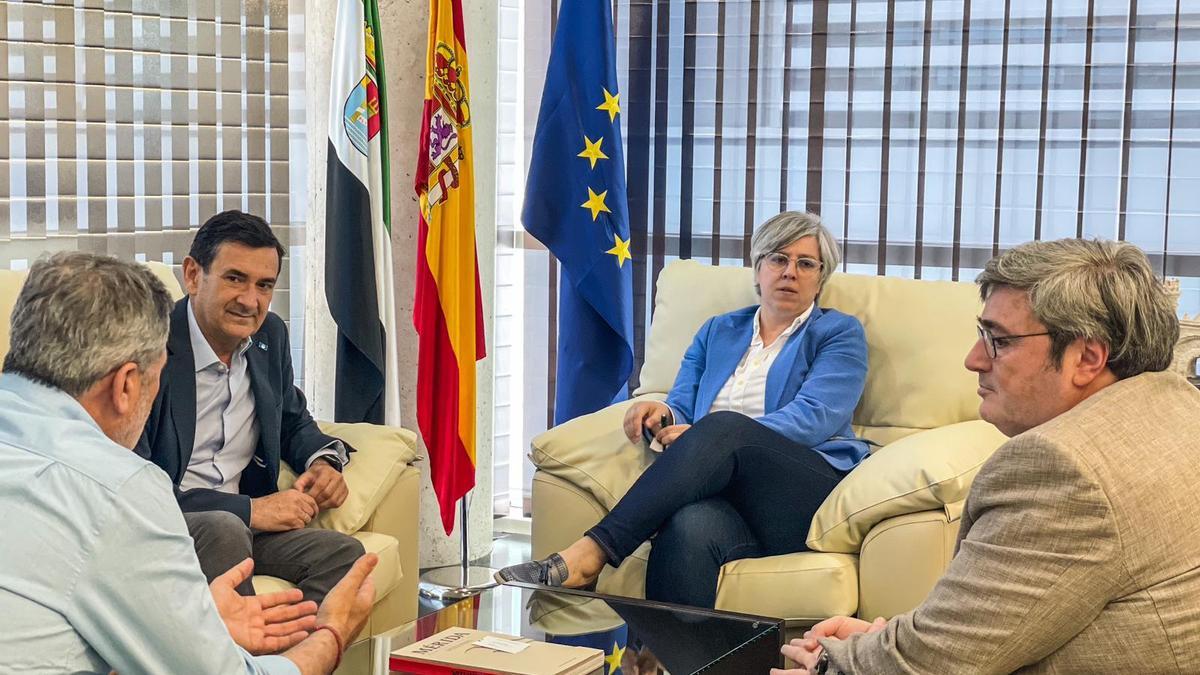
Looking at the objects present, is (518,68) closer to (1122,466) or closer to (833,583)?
(833,583)

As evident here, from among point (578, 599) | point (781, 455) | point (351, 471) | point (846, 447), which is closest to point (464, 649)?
point (578, 599)

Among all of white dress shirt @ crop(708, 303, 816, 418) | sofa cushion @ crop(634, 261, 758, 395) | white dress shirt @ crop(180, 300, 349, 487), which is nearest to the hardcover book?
white dress shirt @ crop(180, 300, 349, 487)

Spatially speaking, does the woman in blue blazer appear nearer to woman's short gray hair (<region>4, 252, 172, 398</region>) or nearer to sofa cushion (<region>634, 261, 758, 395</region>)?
sofa cushion (<region>634, 261, 758, 395</region>)

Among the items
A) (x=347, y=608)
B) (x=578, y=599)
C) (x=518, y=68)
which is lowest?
(x=578, y=599)

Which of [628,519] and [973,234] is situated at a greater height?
[973,234]

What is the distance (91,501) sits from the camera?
1.42m

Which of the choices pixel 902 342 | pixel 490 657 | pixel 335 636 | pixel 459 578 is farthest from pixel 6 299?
pixel 902 342

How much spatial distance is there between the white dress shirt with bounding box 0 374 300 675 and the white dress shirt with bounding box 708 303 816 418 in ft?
6.82

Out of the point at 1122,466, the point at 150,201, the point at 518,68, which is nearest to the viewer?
the point at 1122,466

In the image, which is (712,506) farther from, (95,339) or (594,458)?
(95,339)

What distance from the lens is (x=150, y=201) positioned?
3625 mm

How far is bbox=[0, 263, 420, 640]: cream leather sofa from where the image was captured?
2908 mm

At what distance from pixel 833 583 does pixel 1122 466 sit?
4.19ft

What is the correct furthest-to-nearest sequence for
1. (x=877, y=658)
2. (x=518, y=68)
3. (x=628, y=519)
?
(x=518, y=68) < (x=628, y=519) < (x=877, y=658)
